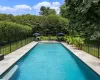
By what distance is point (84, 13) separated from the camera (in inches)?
460

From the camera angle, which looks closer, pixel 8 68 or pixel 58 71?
pixel 8 68

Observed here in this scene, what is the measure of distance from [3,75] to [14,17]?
143 ft

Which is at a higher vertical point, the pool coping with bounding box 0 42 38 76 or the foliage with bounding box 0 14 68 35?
the foliage with bounding box 0 14 68 35

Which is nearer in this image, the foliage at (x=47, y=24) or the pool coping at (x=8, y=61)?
the pool coping at (x=8, y=61)

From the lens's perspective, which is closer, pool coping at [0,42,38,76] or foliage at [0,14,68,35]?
pool coping at [0,42,38,76]

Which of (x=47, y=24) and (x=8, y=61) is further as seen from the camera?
(x=47, y=24)

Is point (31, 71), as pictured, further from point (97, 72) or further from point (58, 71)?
point (97, 72)

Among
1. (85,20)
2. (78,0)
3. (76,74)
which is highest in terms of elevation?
(78,0)

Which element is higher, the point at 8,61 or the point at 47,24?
the point at 47,24

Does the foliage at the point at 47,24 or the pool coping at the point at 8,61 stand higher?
the foliage at the point at 47,24

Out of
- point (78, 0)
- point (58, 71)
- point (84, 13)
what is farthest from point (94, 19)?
point (58, 71)

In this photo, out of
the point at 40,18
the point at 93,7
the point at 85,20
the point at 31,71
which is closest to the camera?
the point at 93,7

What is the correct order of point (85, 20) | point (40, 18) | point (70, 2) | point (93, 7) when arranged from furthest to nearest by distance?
point (40, 18)
point (70, 2)
point (85, 20)
point (93, 7)

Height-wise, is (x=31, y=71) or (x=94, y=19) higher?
(x=94, y=19)
